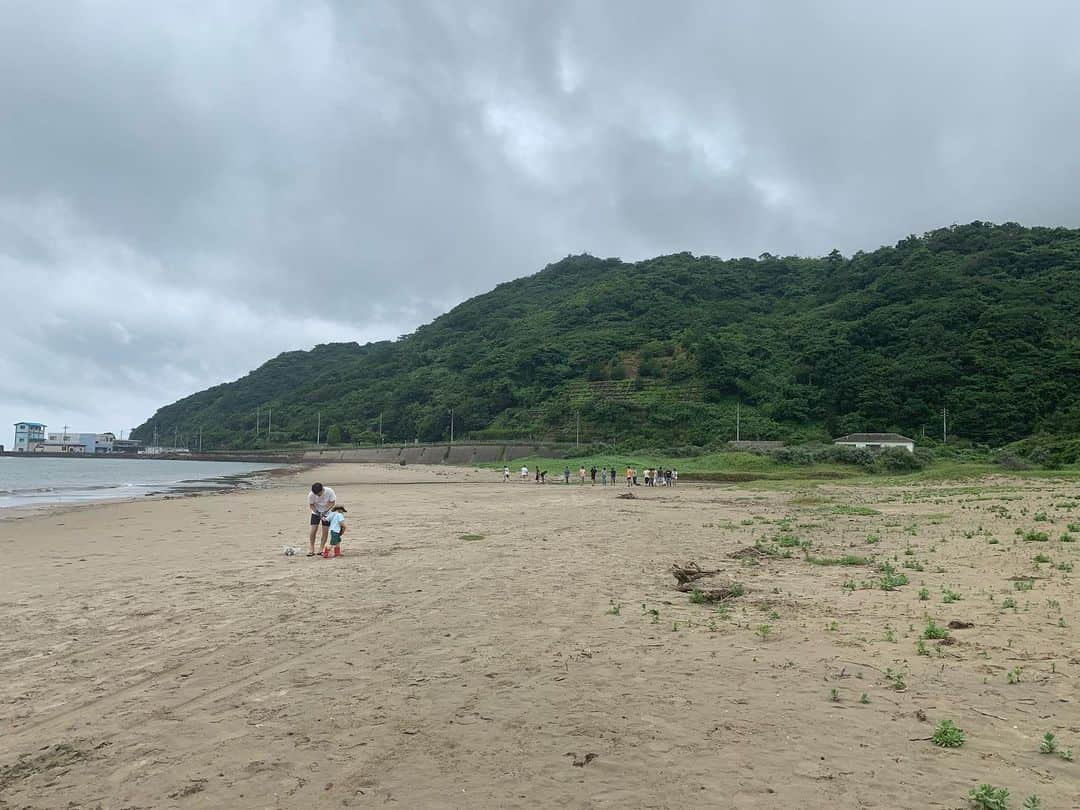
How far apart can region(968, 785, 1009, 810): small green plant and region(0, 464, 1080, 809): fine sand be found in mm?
105

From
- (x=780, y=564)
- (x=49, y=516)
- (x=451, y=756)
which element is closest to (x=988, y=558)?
(x=780, y=564)

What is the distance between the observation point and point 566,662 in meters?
6.14

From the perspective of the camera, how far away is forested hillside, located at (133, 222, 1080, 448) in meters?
77.4

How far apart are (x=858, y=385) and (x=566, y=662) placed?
8835 centimetres

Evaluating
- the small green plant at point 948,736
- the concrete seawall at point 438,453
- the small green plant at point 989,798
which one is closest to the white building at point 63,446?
the concrete seawall at point 438,453

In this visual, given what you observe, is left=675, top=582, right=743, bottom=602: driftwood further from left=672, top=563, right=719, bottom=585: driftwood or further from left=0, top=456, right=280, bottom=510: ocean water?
left=0, top=456, right=280, bottom=510: ocean water

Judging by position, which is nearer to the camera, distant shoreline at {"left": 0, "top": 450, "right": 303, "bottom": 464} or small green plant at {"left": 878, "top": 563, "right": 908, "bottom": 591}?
small green plant at {"left": 878, "top": 563, "right": 908, "bottom": 591}

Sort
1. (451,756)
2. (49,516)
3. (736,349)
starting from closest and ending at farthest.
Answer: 1. (451,756)
2. (49,516)
3. (736,349)

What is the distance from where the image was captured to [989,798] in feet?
11.5

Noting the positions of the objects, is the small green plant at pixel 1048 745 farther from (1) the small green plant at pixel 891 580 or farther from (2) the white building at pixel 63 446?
(2) the white building at pixel 63 446

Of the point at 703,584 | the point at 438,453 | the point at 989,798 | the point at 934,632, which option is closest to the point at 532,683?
the point at 989,798

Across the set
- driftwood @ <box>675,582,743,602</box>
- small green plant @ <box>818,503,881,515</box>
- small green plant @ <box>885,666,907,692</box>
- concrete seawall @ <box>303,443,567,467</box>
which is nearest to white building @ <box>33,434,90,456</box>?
concrete seawall @ <box>303,443,567,467</box>

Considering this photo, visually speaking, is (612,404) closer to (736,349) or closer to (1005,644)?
(736,349)

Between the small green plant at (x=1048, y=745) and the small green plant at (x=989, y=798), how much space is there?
30.5 inches
